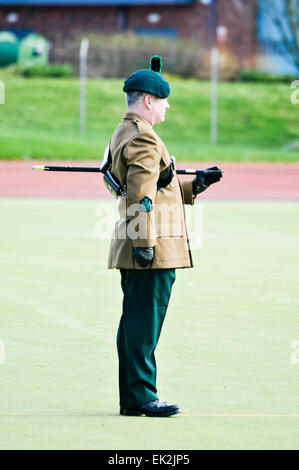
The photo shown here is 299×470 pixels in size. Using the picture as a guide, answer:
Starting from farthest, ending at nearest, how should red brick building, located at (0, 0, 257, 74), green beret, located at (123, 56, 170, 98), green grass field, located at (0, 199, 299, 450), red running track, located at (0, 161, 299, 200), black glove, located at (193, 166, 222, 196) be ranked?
red brick building, located at (0, 0, 257, 74) < red running track, located at (0, 161, 299, 200) < black glove, located at (193, 166, 222, 196) < green beret, located at (123, 56, 170, 98) < green grass field, located at (0, 199, 299, 450)

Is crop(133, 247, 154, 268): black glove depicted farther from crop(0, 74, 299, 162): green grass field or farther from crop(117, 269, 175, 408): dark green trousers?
crop(0, 74, 299, 162): green grass field

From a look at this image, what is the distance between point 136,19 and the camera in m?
45.4

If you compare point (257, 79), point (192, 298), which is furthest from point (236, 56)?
point (192, 298)

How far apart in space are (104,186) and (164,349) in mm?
15533

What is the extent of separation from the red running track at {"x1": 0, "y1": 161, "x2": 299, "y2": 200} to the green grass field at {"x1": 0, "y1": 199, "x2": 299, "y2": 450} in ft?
25.8

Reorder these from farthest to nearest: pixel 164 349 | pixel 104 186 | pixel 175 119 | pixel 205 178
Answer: pixel 175 119, pixel 104 186, pixel 164 349, pixel 205 178

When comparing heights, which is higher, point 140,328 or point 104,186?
point 104,186

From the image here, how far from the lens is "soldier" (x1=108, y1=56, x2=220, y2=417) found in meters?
5.86

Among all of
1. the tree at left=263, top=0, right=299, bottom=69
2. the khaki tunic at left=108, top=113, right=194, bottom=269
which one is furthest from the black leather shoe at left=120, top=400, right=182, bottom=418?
the tree at left=263, top=0, right=299, bottom=69

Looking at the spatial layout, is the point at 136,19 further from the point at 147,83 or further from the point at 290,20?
the point at 147,83

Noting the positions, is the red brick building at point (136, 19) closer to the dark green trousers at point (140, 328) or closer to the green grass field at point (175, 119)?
the green grass field at point (175, 119)

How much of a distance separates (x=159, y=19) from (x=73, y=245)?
3231 cm

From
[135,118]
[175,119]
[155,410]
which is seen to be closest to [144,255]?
[135,118]

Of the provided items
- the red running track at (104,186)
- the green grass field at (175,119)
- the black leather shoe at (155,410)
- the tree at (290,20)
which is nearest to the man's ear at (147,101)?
the black leather shoe at (155,410)
